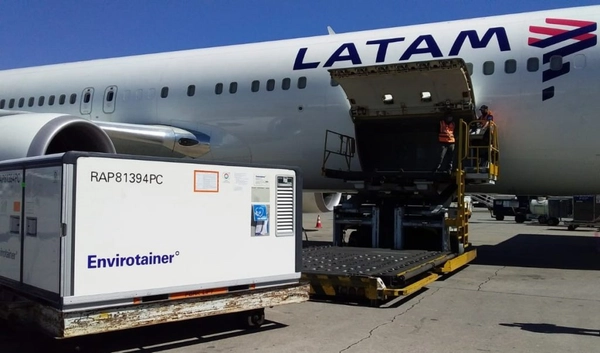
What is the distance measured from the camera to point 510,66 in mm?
9375

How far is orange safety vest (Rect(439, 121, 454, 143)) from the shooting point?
9.40 metres

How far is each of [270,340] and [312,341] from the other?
38cm

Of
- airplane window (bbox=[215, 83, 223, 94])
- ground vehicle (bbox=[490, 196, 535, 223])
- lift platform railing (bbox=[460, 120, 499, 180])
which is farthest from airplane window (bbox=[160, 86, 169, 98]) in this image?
ground vehicle (bbox=[490, 196, 535, 223])

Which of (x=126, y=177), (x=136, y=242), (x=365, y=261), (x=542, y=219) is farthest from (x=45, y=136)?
(x=542, y=219)

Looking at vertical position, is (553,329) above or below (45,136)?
below

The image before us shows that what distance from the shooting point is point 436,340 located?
5.18m

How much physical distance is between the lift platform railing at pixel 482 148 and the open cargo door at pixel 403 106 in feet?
1.25

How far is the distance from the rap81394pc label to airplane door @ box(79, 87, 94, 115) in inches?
360

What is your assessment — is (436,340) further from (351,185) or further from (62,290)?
(351,185)

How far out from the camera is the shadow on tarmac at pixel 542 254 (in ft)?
35.2

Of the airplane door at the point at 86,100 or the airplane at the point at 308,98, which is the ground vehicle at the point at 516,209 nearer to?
the airplane at the point at 308,98

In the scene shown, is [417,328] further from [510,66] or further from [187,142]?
[187,142]

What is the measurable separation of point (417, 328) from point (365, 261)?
7.83 feet

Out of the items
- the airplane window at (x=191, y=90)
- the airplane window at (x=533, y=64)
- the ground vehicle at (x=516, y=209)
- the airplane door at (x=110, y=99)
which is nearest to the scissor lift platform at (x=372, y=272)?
the airplane window at (x=533, y=64)
